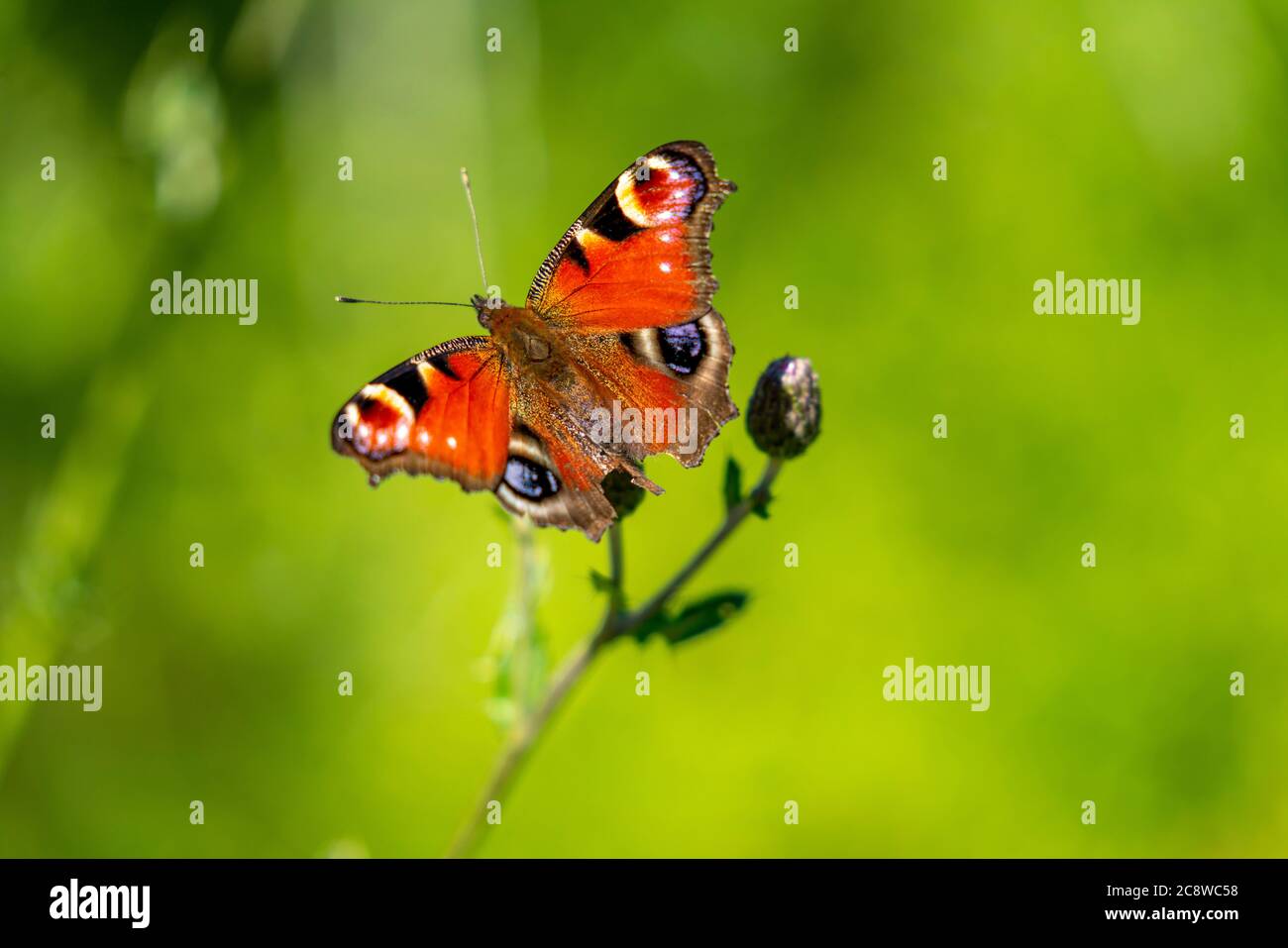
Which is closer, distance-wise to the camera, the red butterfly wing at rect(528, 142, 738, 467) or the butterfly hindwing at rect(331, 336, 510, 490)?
the butterfly hindwing at rect(331, 336, 510, 490)

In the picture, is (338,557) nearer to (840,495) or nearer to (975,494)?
(840,495)

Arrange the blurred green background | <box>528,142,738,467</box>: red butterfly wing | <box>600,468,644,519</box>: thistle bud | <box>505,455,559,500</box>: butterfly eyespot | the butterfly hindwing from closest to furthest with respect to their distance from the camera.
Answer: the butterfly hindwing → <box>505,455,559,500</box>: butterfly eyespot → <box>528,142,738,467</box>: red butterfly wing → <box>600,468,644,519</box>: thistle bud → the blurred green background

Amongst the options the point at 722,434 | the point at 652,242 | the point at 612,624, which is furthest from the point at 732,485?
the point at 722,434

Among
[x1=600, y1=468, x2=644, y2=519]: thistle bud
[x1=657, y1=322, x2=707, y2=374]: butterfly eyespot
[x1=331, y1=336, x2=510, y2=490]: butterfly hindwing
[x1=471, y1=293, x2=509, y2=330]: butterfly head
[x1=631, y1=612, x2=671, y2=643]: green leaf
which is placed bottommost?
[x1=631, y1=612, x2=671, y2=643]: green leaf

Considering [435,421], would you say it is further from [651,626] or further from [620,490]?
[651,626]

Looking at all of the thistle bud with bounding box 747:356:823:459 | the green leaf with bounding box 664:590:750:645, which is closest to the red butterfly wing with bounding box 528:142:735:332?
the thistle bud with bounding box 747:356:823:459

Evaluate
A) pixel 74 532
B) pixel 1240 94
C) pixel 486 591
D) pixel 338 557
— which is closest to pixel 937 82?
pixel 1240 94

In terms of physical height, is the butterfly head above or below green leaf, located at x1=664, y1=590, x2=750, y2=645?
above

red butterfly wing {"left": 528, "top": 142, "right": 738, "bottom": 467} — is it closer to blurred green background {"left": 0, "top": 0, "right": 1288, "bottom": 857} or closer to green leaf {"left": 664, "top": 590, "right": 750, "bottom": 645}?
green leaf {"left": 664, "top": 590, "right": 750, "bottom": 645}
